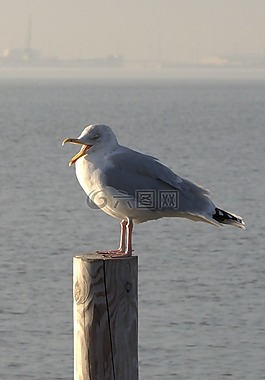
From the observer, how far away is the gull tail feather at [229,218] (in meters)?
7.53

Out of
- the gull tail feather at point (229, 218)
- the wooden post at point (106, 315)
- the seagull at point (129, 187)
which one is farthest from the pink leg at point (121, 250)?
the gull tail feather at point (229, 218)

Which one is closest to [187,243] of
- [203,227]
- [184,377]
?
[203,227]

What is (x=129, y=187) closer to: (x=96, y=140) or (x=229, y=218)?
(x=96, y=140)

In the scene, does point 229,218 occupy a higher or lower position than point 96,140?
lower

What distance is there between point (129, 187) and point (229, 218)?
632 millimetres

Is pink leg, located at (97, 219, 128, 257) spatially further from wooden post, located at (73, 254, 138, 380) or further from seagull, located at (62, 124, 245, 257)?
wooden post, located at (73, 254, 138, 380)

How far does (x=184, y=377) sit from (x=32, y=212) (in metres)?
11.9

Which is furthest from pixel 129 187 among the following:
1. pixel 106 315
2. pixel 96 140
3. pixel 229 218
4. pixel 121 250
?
pixel 106 315

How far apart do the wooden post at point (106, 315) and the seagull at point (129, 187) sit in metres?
0.85

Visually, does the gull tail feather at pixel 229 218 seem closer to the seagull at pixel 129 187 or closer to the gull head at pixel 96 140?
the seagull at pixel 129 187

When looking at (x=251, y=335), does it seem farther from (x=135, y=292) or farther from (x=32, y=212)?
(x=32, y=212)

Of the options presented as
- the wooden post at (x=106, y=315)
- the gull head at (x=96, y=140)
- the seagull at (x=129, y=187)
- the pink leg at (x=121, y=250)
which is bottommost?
the wooden post at (x=106, y=315)

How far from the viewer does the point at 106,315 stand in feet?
21.9

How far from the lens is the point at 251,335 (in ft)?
50.8
